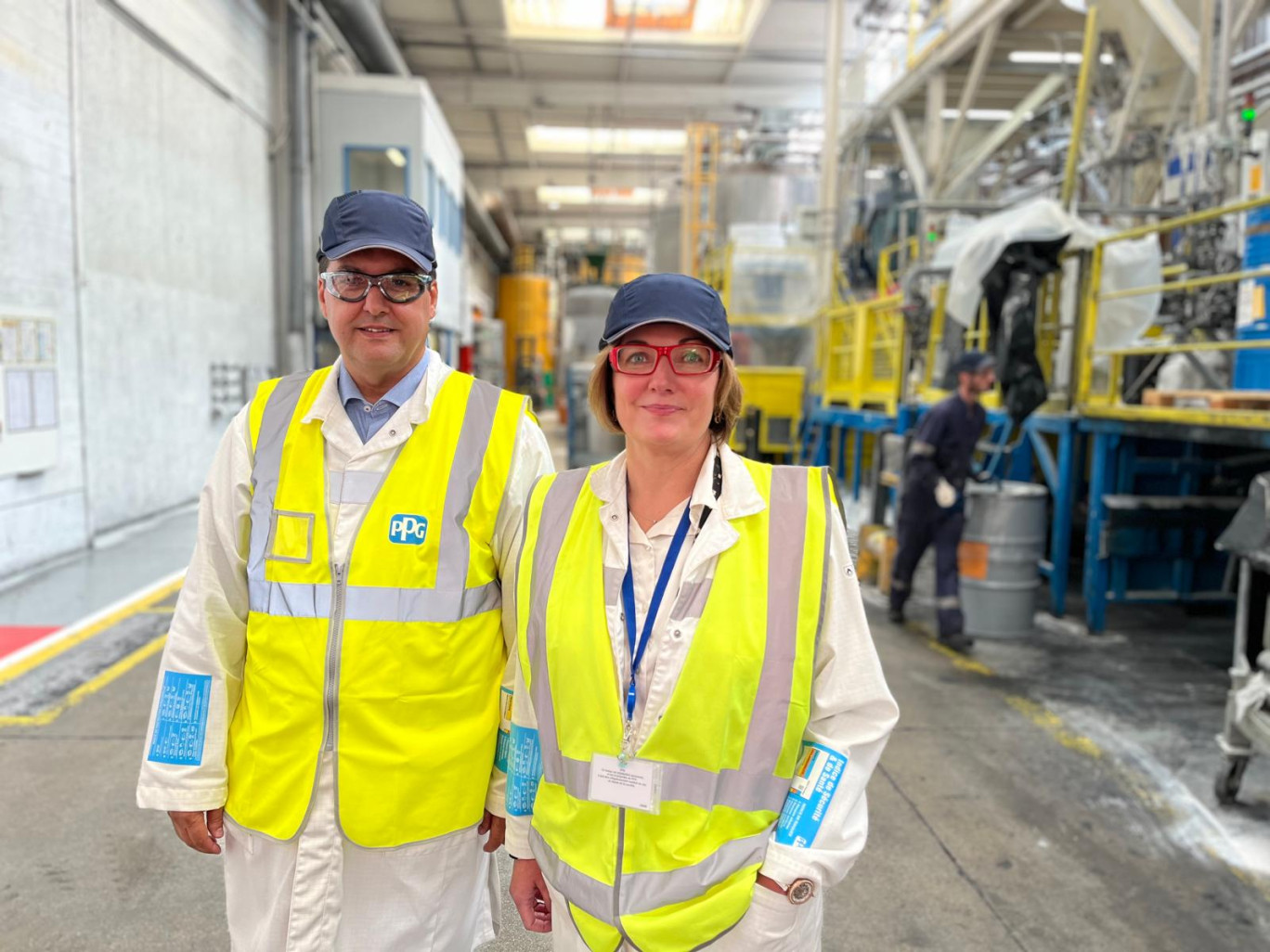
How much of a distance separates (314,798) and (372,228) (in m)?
1.06

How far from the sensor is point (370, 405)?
1.78 meters

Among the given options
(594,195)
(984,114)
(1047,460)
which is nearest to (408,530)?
(1047,460)

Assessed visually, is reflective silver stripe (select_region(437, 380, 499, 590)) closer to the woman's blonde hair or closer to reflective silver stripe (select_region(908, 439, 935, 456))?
the woman's blonde hair

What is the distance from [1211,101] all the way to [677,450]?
22.8 feet

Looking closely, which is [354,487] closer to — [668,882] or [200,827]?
[200,827]

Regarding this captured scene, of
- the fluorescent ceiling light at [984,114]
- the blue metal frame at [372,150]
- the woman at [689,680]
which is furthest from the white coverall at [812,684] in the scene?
the fluorescent ceiling light at [984,114]

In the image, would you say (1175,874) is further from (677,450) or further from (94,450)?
(94,450)

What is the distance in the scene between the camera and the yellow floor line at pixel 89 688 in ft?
13.8

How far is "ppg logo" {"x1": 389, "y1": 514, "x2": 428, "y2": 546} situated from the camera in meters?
1.66

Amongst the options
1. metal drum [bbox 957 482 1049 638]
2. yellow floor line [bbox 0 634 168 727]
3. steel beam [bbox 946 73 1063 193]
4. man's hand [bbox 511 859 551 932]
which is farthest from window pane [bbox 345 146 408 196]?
man's hand [bbox 511 859 551 932]

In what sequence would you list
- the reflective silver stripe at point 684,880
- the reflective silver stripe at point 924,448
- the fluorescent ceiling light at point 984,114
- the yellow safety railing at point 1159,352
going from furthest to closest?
the fluorescent ceiling light at point 984,114 → the reflective silver stripe at point 924,448 → the yellow safety railing at point 1159,352 → the reflective silver stripe at point 684,880

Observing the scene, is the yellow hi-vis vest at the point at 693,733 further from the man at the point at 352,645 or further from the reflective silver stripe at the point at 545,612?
the man at the point at 352,645

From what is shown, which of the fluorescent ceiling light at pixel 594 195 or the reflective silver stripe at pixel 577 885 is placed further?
the fluorescent ceiling light at pixel 594 195

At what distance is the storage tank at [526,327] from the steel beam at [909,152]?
61.8 ft
